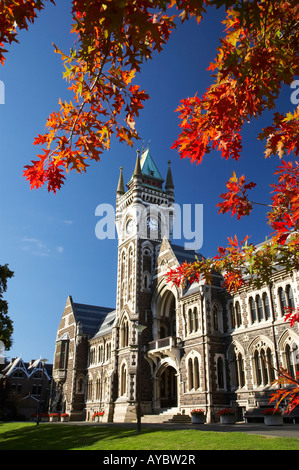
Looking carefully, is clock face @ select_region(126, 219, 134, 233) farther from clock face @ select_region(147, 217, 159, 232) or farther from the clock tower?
clock face @ select_region(147, 217, 159, 232)

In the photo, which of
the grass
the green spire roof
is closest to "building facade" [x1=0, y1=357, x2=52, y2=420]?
the green spire roof

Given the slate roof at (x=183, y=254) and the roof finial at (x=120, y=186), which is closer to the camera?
the slate roof at (x=183, y=254)

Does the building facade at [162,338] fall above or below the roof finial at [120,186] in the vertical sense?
below

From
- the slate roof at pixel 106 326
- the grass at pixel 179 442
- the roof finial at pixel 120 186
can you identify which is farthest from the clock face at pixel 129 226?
the grass at pixel 179 442

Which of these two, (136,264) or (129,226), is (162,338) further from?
(129,226)

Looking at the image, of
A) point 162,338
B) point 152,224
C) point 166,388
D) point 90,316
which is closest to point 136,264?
point 152,224

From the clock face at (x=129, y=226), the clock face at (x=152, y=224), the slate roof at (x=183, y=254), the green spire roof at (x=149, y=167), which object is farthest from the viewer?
the green spire roof at (x=149, y=167)

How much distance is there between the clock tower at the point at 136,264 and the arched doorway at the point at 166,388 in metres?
0.81

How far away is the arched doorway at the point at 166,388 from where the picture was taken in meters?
30.0

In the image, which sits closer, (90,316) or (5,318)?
(5,318)

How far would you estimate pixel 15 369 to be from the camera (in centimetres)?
6631

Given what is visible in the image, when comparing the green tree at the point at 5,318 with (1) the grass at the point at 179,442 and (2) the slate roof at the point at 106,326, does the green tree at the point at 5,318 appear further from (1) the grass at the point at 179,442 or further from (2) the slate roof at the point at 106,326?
(2) the slate roof at the point at 106,326

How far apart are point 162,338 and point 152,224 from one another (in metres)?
11.4

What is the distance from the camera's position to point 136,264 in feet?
111
